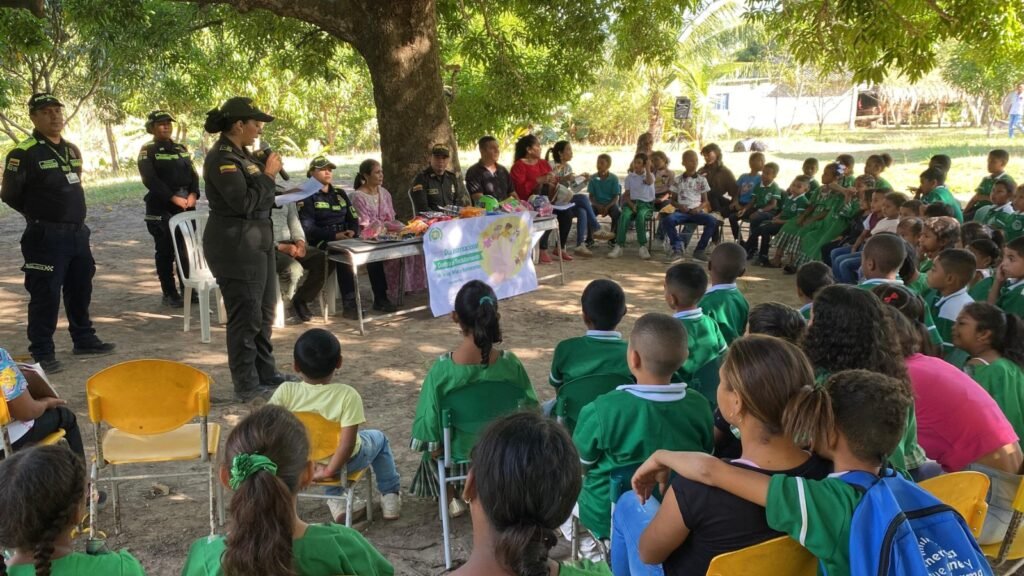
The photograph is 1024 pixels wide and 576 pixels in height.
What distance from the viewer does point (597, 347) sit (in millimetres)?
3547

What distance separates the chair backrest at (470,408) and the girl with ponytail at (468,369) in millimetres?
13

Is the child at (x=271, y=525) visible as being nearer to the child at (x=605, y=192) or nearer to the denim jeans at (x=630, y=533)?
the denim jeans at (x=630, y=533)

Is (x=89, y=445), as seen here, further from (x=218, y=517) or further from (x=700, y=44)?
(x=700, y=44)

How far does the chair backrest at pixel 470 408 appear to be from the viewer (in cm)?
356

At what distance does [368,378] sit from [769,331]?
3403 mm

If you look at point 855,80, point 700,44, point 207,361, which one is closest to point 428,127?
point 207,361

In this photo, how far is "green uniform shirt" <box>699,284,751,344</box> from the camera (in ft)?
14.8

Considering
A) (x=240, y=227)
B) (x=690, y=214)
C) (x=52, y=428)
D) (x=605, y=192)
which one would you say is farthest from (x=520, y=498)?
(x=605, y=192)

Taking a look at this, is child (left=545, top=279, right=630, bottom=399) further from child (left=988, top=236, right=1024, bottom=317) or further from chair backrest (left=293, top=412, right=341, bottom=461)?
child (left=988, top=236, right=1024, bottom=317)

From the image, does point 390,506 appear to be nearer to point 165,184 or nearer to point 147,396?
point 147,396

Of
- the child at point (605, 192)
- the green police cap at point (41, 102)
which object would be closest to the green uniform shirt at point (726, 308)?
the green police cap at point (41, 102)

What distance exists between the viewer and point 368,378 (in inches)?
235

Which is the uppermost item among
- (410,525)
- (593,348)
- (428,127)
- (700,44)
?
(700,44)

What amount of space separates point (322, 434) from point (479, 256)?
176 inches
